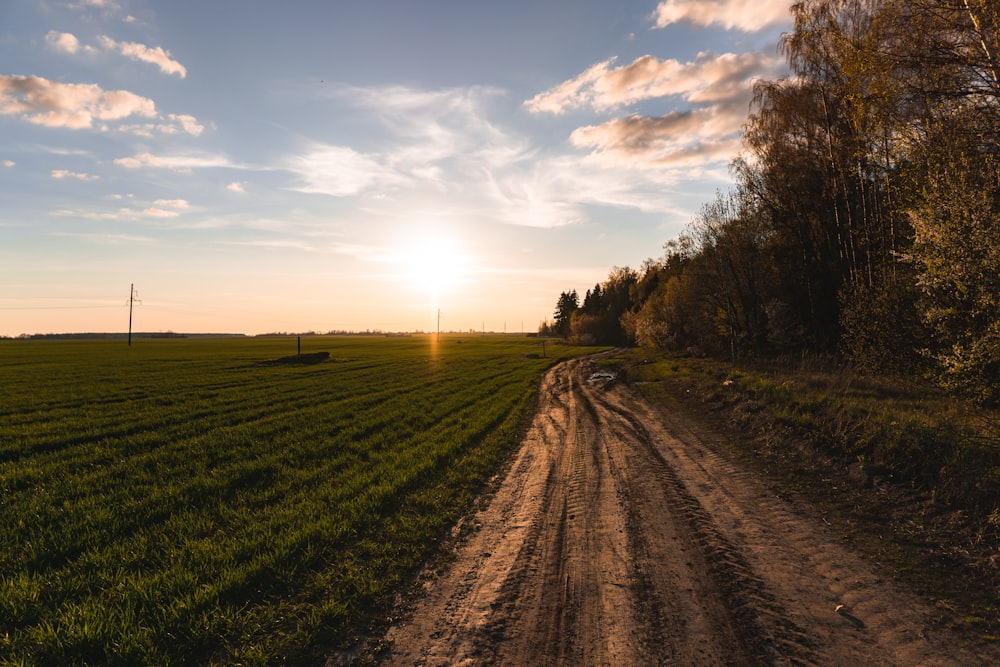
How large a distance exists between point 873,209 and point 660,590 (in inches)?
956

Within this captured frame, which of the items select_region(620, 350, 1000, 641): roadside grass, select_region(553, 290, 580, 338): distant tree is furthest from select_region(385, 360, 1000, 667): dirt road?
select_region(553, 290, 580, 338): distant tree

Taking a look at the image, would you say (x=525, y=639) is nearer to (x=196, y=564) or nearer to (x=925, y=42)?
(x=196, y=564)

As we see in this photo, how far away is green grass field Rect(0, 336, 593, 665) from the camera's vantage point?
505 cm

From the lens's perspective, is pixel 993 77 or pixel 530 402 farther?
pixel 530 402

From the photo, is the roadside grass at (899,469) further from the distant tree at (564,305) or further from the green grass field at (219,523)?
the distant tree at (564,305)

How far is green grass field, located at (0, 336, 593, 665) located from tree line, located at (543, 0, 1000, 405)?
1244 cm

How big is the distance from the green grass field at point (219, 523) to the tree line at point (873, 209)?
40.8 ft

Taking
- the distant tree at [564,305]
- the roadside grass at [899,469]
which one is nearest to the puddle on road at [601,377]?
the roadside grass at [899,469]

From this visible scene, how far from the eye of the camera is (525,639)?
192 inches

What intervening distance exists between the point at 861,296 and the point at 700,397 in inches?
298

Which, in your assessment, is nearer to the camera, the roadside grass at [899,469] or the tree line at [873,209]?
the roadside grass at [899,469]

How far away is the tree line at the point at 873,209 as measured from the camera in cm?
1010

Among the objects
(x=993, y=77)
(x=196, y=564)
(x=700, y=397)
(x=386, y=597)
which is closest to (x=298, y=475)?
(x=196, y=564)

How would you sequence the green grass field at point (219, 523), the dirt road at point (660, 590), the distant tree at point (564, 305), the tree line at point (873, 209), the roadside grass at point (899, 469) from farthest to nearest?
the distant tree at point (564, 305)
the tree line at point (873, 209)
the roadside grass at point (899, 469)
the green grass field at point (219, 523)
the dirt road at point (660, 590)
